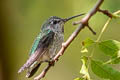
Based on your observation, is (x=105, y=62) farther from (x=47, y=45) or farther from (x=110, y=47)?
(x=47, y=45)

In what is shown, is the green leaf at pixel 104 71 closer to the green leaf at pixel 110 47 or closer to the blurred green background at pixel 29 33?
the green leaf at pixel 110 47

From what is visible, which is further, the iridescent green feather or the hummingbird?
the iridescent green feather

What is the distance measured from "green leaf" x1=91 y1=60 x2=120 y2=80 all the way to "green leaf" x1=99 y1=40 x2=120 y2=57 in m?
0.08

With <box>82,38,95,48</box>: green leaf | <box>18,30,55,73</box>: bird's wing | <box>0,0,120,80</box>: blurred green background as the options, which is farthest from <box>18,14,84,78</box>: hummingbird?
<box>0,0,120,80</box>: blurred green background

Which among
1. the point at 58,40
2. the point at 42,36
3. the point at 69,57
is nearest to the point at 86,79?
the point at 58,40

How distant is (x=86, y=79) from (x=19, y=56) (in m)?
9.85

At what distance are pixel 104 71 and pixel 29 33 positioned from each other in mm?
9237

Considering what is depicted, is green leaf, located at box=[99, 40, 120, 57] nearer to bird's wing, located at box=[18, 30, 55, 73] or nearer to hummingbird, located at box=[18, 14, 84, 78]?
hummingbird, located at box=[18, 14, 84, 78]

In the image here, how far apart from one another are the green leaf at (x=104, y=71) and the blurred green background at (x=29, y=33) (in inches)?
208

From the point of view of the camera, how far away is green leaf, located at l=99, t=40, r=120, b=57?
203 cm

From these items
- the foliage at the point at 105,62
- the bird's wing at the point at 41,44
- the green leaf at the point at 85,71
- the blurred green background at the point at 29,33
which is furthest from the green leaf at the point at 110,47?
the blurred green background at the point at 29,33

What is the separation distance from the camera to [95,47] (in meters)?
2.12

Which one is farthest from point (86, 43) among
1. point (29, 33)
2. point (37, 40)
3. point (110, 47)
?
point (29, 33)

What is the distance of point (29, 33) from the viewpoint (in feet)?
36.7
